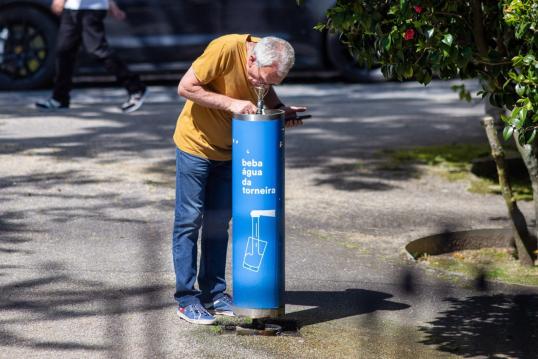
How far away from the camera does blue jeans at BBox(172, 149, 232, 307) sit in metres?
6.36

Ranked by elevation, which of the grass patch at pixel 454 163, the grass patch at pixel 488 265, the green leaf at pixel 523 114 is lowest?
the grass patch at pixel 488 265

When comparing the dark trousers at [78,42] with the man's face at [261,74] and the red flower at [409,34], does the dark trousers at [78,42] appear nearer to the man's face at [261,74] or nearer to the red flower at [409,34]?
the man's face at [261,74]

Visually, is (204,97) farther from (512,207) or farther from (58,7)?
(58,7)

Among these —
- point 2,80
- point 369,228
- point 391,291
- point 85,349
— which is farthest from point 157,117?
point 85,349

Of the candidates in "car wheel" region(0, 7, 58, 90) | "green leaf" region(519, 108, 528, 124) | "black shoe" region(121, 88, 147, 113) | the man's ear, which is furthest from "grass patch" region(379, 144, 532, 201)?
"car wheel" region(0, 7, 58, 90)

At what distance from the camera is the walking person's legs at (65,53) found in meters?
12.6

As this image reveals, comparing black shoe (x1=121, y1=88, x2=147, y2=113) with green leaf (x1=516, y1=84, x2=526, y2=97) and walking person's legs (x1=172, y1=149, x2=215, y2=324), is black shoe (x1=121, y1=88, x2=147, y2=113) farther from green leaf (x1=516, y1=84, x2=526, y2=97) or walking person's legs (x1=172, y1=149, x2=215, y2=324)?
green leaf (x1=516, y1=84, x2=526, y2=97)

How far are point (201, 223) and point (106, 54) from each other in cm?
653

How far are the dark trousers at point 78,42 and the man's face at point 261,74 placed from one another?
6833 millimetres

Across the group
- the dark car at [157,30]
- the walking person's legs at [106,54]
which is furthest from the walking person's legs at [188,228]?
the dark car at [157,30]

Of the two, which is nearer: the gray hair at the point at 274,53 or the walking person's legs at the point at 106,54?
the gray hair at the point at 274,53

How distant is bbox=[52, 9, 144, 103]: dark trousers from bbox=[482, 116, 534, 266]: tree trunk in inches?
226

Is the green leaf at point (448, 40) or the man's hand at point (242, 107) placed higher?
the green leaf at point (448, 40)

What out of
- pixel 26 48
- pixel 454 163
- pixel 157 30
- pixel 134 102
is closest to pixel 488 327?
pixel 454 163
